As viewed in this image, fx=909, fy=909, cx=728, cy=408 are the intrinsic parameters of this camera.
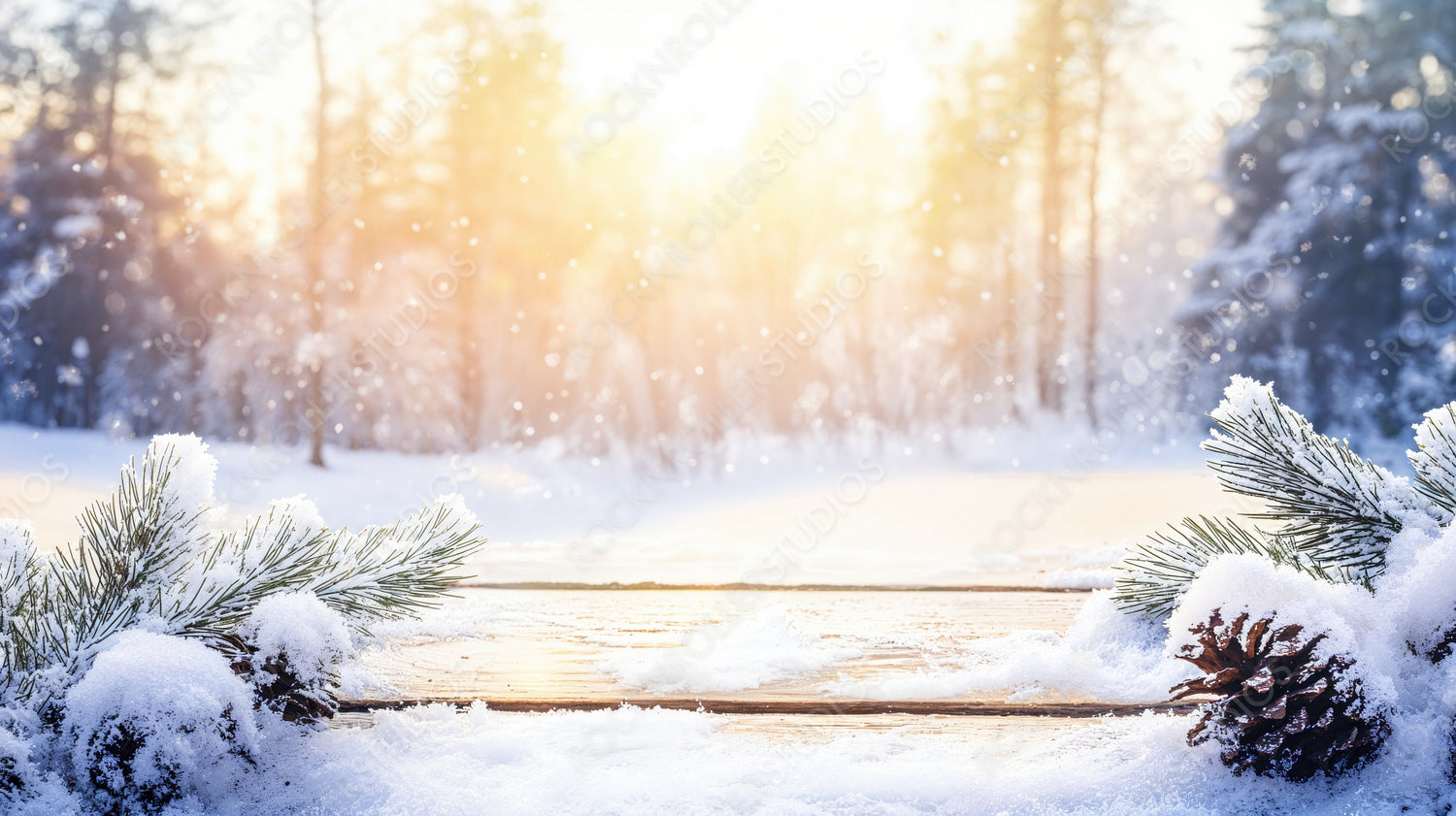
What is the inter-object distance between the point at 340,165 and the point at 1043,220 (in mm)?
13002

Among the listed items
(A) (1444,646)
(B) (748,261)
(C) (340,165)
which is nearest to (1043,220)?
(B) (748,261)

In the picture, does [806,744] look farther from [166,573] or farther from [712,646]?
[166,573]

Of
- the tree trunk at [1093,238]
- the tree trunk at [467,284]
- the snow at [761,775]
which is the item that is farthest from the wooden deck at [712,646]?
the tree trunk at [1093,238]

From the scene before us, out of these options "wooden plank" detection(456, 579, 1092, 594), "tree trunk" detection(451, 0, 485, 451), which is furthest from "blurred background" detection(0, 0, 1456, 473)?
"wooden plank" detection(456, 579, 1092, 594)

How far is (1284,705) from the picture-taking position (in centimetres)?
117

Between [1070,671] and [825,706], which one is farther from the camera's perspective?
[1070,671]

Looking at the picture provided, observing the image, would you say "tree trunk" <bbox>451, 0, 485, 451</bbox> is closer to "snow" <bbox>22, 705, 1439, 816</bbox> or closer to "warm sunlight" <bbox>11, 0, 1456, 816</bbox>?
"warm sunlight" <bbox>11, 0, 1456, 816</bbox>

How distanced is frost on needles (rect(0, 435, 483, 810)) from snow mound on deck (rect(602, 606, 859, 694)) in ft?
1.39

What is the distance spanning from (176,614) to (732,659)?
0.94 m

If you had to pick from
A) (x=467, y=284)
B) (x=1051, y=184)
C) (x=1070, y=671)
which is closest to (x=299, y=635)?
(x=1070, y=671)

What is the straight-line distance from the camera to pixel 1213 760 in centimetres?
124

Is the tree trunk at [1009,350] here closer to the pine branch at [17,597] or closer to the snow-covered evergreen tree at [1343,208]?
the snow-covered evergreen tree at [1343,208]

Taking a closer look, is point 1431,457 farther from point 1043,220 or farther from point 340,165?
point 1043,220

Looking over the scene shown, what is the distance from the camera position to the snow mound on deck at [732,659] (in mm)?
1669
